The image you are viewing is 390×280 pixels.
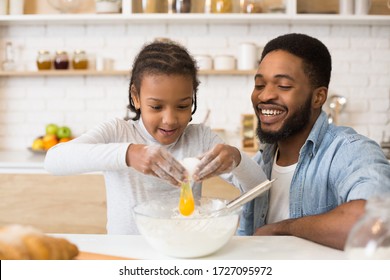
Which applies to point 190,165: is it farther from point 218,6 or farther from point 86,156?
point 218,6

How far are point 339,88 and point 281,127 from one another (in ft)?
4.92

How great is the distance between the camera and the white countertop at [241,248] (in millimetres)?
817

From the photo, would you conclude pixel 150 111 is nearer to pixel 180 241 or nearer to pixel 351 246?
pixel 180 241

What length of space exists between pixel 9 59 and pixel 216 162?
2.02 m

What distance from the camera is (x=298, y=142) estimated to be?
1328mm

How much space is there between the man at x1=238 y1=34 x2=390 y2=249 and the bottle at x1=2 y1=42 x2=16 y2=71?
166 centimetres

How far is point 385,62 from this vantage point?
267cm

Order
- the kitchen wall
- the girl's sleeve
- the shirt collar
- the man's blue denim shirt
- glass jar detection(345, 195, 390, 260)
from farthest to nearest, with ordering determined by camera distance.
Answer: the kitchen wall, the shirt collar, the man's blue denim shirt, the girl's sleeve, glass jar detection(345, 195, 390, 260)

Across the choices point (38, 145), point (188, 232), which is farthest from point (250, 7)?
point (188, 232)

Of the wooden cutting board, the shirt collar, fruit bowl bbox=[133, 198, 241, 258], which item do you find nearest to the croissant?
the wooden cutting board

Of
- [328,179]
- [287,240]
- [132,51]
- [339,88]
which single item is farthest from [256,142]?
[287,240]

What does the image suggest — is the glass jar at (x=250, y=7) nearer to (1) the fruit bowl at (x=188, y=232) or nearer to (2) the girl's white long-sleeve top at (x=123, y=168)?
(2) the girl's white long-sleeve top at (x=123, y=168)

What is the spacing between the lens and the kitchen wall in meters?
2.65

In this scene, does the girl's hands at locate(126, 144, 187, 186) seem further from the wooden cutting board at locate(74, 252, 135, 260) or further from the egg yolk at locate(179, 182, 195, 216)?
the wooden cutting board at locate(74, 252, 135, 260)
